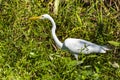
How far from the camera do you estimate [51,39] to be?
4906 mm

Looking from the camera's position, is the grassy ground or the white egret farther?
Answer: the white egret

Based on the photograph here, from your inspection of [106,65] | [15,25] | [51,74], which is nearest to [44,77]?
[51,74]

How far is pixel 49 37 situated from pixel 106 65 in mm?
804

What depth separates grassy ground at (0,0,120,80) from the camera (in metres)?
4.30

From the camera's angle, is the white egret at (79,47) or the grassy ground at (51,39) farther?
the white egret at (79,47)

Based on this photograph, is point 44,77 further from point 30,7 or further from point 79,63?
point 30,7

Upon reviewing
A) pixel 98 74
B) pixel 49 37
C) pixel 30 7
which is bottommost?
pixel 98 74

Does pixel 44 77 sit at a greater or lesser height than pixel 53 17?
lesser

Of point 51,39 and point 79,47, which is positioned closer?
point 79,47

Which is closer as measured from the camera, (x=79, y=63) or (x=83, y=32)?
(x=79, y=63)

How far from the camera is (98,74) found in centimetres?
421

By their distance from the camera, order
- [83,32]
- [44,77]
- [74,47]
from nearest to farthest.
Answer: [44,77] → [74,47] → [83,32]

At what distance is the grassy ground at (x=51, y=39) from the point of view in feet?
14.1

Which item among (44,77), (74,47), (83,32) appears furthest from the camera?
(83,32)
